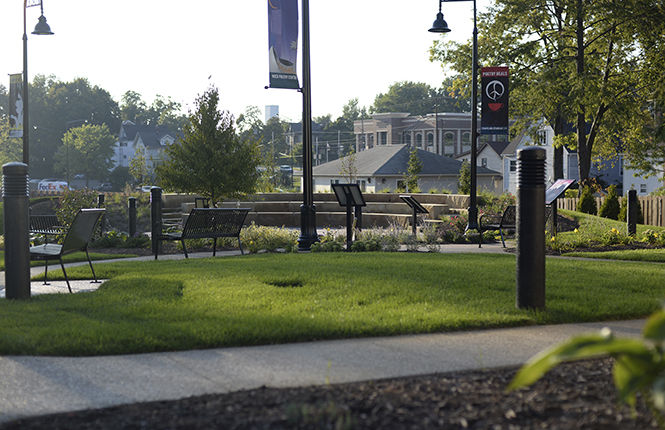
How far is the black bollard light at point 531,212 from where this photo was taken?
22.2ft

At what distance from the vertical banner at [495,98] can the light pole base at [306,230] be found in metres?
9.67

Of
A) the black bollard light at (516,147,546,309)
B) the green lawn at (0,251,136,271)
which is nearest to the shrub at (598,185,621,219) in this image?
the green lawn at (0,251,136,271)

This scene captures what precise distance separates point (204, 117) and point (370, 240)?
10.4 m

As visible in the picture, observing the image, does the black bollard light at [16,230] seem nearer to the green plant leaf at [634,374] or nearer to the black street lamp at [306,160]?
the green plant leaf at [634,374]

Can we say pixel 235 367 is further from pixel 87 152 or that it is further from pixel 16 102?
pixel 87 152

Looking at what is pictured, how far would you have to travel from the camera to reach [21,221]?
7.79 meters

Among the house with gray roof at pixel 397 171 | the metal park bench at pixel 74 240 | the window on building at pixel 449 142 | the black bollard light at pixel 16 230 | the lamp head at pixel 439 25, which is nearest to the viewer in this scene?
the black bollard light at pixel 16 230

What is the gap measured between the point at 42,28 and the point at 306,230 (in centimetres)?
1433

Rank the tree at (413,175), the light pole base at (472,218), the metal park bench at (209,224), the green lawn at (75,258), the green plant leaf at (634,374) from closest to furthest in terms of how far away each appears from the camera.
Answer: the green plant leaf at (634,374), the green lawn at (75,258), the metal park bench at (209,224), the light pole base at (472,218), the tree at (413,175)

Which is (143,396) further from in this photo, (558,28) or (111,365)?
(558,28)

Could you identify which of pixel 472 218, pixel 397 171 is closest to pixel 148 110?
pixel 397 171

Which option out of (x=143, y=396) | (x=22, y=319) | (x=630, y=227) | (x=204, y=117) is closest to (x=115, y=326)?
(x=22, y=319)

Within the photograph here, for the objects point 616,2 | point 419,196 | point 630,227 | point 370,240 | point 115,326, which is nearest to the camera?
point 115,326

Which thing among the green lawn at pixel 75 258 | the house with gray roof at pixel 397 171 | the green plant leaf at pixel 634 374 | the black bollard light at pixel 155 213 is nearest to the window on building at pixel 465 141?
the house with gray roof at pixel 397 171
